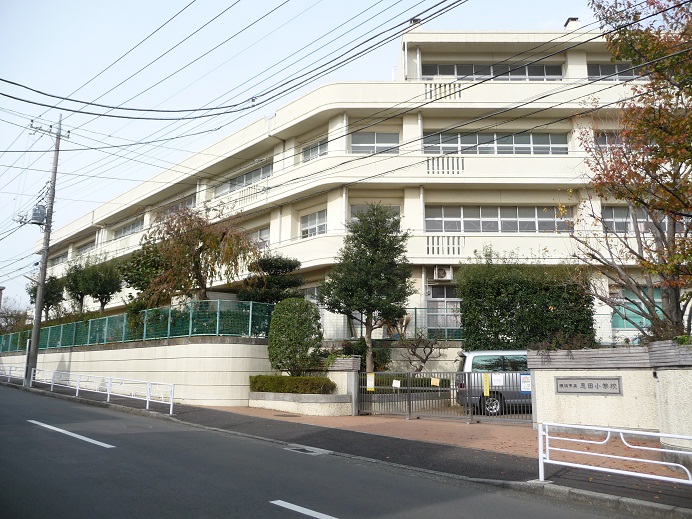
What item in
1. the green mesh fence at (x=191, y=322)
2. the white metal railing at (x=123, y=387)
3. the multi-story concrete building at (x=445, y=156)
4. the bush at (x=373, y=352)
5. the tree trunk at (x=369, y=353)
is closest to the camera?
the white metal railing at (x=123, y=387)

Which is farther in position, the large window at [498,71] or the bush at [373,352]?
the large window at [498,71]

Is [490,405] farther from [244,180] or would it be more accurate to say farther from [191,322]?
[244,180]

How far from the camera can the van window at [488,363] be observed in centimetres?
1603

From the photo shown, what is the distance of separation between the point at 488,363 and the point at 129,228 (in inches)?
1361

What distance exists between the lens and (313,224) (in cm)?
2731

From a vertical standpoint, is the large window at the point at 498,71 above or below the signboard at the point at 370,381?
above

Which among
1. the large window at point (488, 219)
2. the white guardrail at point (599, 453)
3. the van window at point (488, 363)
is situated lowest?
the white guardrail at point (599, 453)

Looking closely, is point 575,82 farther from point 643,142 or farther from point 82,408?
point 82,408

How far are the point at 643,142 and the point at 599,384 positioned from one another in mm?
4898

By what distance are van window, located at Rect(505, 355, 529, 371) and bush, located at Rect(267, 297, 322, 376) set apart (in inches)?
217

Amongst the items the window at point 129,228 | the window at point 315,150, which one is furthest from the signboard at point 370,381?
the window at point 129,228

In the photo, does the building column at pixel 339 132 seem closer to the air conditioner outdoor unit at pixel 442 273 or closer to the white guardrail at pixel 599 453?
Answer: the air conditioner outdoor unit at pixel 442 273

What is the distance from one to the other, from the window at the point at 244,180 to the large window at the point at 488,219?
9194mm

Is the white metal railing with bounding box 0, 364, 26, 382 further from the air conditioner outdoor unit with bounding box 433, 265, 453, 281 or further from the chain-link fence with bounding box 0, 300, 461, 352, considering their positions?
the air conditioner outdoor unit with bounding box 433, 265, 453, 281
